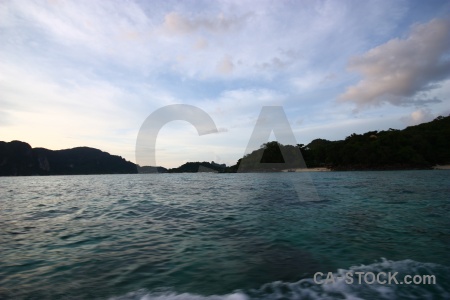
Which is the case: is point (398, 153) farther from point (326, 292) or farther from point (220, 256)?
point (326, 292)

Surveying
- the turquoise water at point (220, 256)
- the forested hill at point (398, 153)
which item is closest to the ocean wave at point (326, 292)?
the turquoise water at point (220, 256)

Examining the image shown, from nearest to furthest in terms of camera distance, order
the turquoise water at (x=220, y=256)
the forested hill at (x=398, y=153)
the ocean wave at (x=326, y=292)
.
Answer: the ocean wave at (x=326, y=292) < the turquoise water at (x=220, y=256) < the forested hill at (x=398, y=153)

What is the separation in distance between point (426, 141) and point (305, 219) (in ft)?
544

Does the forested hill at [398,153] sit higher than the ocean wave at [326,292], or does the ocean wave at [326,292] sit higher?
the forested hill at [398,153]

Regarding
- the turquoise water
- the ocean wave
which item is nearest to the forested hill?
the turquoise water

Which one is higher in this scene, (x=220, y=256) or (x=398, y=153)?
(x=398, y=153)

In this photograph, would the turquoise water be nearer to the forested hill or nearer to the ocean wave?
the ocean wave

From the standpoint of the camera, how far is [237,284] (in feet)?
25.4

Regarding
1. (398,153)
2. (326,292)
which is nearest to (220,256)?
(326,292)

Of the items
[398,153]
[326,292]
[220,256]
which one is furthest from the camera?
[398,153]

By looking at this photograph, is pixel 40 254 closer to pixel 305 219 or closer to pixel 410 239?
pixel 305 219

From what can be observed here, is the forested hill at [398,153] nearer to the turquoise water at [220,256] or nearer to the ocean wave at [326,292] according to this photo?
the turquoise water at [220,256]

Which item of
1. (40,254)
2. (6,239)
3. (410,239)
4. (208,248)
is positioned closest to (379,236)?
(410,239)

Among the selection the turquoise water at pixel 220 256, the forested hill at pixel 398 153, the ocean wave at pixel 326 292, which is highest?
the forested hill at pixel 398 153
